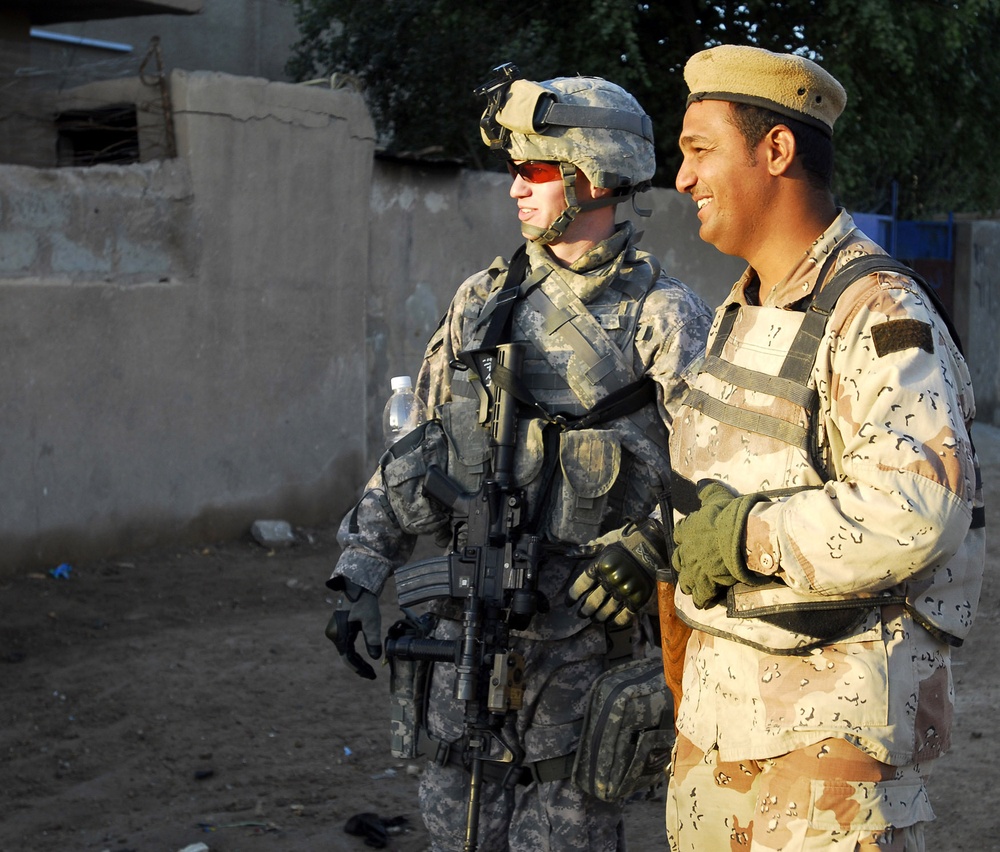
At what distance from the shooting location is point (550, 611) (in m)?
2.84

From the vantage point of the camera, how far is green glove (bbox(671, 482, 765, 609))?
1.78 meters

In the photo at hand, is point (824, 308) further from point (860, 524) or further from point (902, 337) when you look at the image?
point (860, 524)

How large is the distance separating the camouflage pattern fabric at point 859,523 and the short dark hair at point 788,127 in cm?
11

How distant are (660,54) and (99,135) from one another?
610cm

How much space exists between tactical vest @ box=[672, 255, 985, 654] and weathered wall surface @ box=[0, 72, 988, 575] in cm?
495

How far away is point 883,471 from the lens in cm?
167

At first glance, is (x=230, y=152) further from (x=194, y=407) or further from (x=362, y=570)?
(x=362, y=570)

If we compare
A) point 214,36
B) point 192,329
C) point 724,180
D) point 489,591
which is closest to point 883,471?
point 724,180

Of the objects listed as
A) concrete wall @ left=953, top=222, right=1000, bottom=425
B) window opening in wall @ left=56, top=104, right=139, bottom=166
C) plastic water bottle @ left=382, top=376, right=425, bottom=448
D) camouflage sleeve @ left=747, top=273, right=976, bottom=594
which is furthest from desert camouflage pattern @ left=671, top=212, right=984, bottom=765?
concrete wall @ left=953, top=222, right=1000, bottom=425

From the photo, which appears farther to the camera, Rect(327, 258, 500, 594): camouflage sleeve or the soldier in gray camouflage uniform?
Rect(327, 258, 500, 594): camouflage sleeve

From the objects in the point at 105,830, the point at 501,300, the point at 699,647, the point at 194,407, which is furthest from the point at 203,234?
the point at 699,647

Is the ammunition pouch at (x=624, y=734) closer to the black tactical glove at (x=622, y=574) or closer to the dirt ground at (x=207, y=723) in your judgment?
the black tactical glove at (x=622, y=574)

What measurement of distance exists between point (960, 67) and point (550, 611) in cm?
1044

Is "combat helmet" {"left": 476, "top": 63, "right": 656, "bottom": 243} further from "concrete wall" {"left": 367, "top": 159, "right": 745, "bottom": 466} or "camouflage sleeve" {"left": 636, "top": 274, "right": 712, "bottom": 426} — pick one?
"concrete wall" {"left": 367, "top": 159, "right": 745, "bottom": 466}
